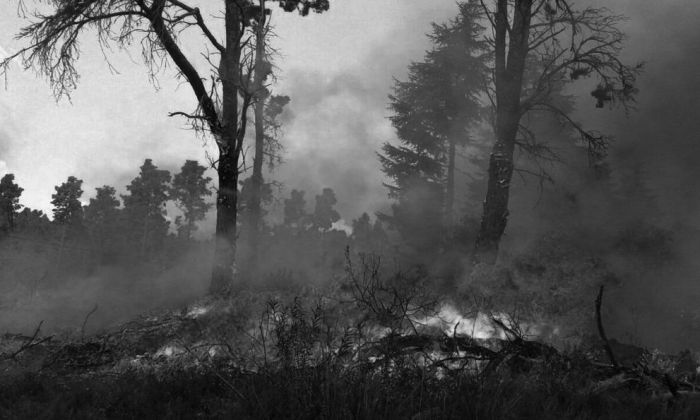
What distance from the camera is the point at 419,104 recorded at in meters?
23.1

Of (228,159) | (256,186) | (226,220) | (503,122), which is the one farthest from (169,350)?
(256,186)

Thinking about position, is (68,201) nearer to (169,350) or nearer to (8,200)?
(8,200)

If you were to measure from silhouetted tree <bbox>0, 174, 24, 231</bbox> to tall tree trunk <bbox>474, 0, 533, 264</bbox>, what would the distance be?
45855 millimetres

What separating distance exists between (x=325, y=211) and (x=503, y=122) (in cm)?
5934

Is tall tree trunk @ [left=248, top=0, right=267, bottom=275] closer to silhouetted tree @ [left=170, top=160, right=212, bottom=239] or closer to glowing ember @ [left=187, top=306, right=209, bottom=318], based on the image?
glowing ember @ [left=187, top=306, right=209, bottom=318]

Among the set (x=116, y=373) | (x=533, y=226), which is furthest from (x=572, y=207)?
(x=116, y=373)

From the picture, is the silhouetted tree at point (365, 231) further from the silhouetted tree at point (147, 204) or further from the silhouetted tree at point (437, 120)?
the silhouetted tree at point (437, 120)

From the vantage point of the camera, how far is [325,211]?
6956 centimetres

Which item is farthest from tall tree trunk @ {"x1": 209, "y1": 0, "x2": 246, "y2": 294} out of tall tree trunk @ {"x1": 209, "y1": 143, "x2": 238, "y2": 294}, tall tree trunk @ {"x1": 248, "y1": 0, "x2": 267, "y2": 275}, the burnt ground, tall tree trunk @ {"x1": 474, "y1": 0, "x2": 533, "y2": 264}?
tall tree trunk @ {"x1": 248, "y1": 0, "x2": 267, "y2": 275}

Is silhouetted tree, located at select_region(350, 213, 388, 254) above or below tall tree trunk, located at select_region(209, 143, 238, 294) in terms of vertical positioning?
above

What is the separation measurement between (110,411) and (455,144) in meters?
21.8

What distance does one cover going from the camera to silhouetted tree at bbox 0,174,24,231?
40562 mm

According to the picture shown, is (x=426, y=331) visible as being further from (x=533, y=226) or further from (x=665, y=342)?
(x=533, y=226)

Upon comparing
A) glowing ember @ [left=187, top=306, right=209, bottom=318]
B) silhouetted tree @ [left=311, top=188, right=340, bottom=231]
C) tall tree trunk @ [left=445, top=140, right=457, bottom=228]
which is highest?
silhouetted tree @ [left=311, top=188, right=340, bottom=231]
